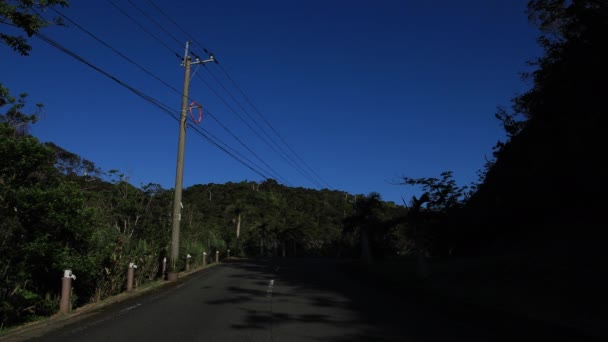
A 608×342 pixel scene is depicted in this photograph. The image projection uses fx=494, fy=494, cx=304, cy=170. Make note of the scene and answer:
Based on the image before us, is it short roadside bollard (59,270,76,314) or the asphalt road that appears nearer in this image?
the asphalt road

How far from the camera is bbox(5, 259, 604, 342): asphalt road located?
841cm

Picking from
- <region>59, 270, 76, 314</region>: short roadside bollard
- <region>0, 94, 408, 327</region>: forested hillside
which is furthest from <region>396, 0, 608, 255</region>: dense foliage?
<region>59, 270, 76, 314</region>: short roadside bollard

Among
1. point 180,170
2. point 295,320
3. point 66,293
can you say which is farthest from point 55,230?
point 180,170

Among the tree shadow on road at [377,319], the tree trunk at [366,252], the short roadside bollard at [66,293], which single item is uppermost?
the tree trunk at [366,252]

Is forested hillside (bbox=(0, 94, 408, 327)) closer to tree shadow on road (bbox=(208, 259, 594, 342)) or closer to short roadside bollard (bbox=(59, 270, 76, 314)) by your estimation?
short roadside bollard (bbox=(59, 270, 76, 314))

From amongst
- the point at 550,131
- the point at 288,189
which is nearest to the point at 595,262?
the point at 550,131

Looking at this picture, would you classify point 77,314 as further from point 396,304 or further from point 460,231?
point 460,231

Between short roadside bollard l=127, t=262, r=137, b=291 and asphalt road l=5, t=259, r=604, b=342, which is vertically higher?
short roadside bollard l=127, t=262, r=137, b=291

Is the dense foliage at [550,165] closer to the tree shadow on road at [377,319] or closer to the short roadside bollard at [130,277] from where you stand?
the tree shadow on road at [377,319]

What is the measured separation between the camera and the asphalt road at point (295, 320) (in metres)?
8.41

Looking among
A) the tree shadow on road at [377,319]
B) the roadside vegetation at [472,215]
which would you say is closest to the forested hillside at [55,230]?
the roadside vegetation at [472,215]

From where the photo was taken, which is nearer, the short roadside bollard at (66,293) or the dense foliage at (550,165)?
the short roadside bollard at (66,293)

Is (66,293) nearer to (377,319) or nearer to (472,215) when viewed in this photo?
(377,319)

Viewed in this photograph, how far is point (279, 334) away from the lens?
846 cm
